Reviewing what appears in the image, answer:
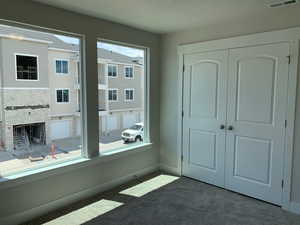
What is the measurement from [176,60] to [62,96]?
196 cm

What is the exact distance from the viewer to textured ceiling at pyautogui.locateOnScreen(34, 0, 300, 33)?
2434 millimetres

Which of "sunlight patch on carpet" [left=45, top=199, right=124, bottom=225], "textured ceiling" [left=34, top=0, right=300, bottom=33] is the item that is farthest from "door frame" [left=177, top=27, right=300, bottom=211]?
"sunlight patch on carpet" [left=45, top=199, right=124, bottom=225]

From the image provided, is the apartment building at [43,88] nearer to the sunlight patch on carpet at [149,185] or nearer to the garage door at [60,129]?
the garage door at [60,129]

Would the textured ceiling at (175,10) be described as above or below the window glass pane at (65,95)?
above

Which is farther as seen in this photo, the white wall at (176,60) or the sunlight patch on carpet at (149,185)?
the sunlight patch on carpet at (149,185)

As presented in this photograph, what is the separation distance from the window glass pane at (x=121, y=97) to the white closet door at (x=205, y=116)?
0.79 meters

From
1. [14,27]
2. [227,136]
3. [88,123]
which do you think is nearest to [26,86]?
[14,27]

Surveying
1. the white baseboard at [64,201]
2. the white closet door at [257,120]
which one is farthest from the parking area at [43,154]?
the white closet door at [257,120]

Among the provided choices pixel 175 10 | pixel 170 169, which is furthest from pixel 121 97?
pixel 170 169

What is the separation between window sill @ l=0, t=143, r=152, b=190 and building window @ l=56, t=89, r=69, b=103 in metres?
0.81

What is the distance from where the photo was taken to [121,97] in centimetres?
348

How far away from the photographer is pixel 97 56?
3.07 m

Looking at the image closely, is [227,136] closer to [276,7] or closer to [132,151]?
[132,151]

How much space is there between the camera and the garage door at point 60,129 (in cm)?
275
